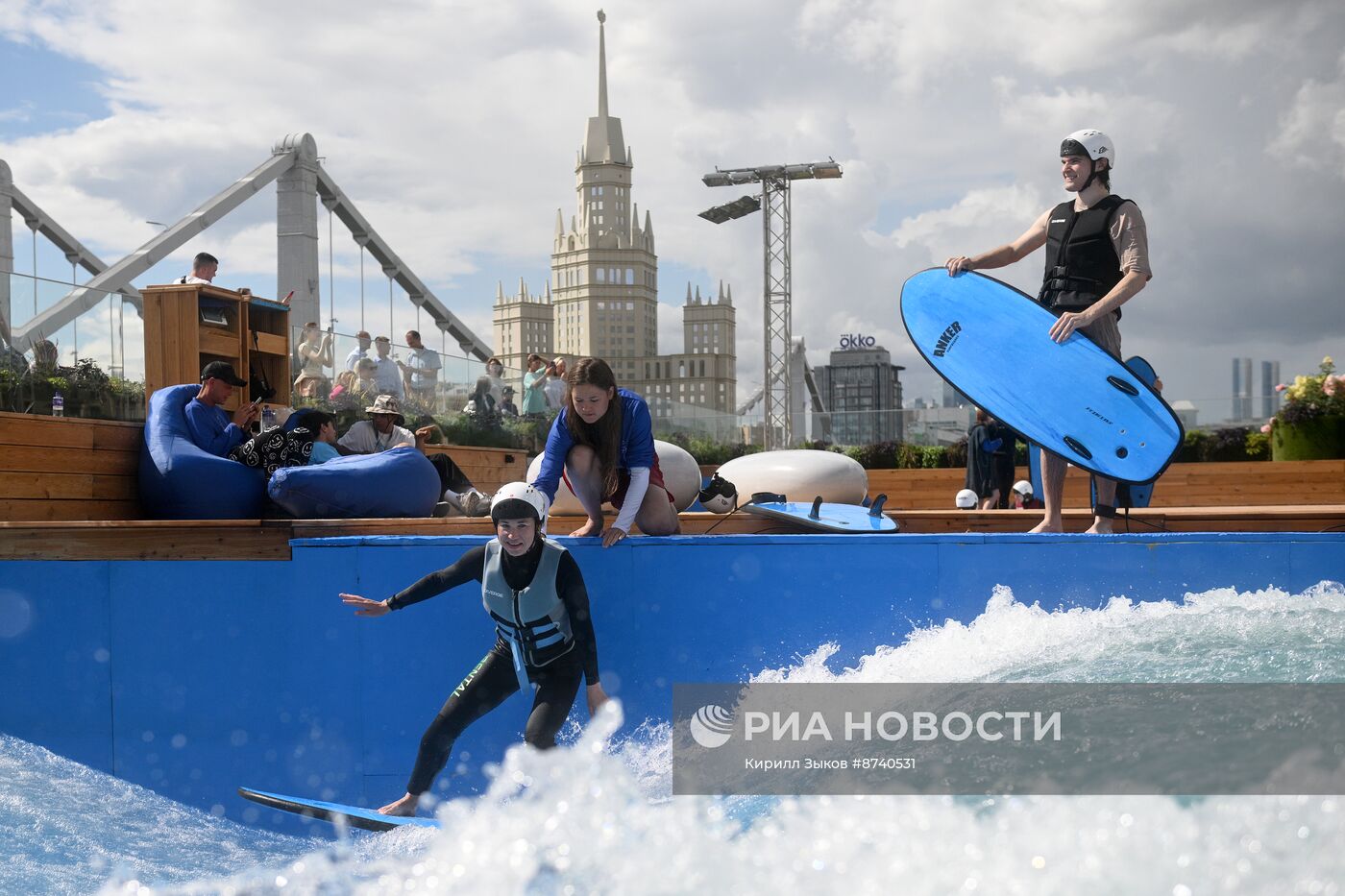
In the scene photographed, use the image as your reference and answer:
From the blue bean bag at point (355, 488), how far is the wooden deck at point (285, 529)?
33 cm

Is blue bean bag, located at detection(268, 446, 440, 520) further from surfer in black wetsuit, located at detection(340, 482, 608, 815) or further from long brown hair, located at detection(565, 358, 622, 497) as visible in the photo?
long brown hair, located at detection(565, 358, 622, 497)

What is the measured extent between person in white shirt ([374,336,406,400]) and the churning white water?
302 inches

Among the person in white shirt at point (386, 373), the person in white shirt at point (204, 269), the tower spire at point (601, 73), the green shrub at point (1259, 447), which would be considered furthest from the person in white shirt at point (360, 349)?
the tower spire at point (601, 73)

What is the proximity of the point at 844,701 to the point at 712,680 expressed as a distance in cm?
56

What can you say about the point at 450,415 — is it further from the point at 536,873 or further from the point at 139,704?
the point at 536,873

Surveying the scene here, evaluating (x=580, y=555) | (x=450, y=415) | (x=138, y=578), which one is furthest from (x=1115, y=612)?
(x=450, y=415)

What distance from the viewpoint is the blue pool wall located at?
15.1 ft

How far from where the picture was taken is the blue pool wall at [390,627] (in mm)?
4605

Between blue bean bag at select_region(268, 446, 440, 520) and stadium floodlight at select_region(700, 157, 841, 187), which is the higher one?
stadium floodlight at select_region(700, 157, 841, 187)

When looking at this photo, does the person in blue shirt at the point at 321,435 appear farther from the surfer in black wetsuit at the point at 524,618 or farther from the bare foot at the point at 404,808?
the bare foot at the point at 404,808

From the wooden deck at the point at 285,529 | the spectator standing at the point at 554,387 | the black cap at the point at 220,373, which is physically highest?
the spectator standing at the point at 554,387

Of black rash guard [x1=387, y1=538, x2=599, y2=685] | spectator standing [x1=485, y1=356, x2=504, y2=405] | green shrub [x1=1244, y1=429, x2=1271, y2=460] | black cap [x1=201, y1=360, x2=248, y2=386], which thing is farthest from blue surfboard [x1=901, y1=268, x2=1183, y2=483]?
green shrub [x1=1244, y1=429, x2=1271, y2=460]

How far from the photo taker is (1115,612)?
456 centimetres

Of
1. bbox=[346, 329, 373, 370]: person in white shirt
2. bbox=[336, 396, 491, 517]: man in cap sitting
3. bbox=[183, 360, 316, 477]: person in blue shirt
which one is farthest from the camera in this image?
bbox=[346, 329, 373, 370]: person in white shirt
